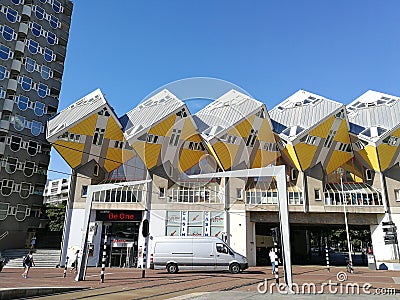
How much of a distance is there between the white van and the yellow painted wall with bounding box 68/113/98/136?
698 inches

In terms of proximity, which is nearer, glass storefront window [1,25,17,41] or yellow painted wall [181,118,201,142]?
yellow painted wall [181,118,201,142]

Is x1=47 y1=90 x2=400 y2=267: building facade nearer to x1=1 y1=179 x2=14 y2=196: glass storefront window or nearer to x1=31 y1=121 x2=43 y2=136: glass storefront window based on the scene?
x1=31 y1=121 x2=43 y2=136: glass storefront window

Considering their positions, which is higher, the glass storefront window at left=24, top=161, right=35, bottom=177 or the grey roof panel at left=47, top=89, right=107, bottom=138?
the grey roof panel at left=47, top=89, right=107, bottom=138

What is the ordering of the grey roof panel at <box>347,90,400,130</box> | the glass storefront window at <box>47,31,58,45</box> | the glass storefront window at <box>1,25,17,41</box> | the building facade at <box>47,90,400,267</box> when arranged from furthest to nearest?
the glass storefront window at <box>47,31,58,45</box>, the glass storefront window at <box>1,25,17,41</box>, the grey roof panel at <box>347,90,400,130</box>, the building facade at <box>47,90,400,267</box>

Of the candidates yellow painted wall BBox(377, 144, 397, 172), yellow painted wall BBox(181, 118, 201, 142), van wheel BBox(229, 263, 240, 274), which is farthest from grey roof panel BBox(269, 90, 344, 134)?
van wheel BBox(229, 263, 240, 274)

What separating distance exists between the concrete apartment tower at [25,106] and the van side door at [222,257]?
27.0m

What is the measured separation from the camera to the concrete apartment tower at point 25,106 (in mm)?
38438

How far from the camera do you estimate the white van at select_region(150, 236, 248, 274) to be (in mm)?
22891

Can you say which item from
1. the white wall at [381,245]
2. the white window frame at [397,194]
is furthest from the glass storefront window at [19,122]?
the white window frame at [397,194]

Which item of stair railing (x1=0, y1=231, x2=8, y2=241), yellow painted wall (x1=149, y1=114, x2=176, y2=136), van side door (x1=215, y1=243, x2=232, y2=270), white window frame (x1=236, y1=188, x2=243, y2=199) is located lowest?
van side door (x1=215, y1=243, x2=232, y2=270)

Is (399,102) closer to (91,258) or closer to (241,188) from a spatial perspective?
(241,188)

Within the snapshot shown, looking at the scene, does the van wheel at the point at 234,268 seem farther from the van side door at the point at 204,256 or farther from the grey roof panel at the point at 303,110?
the grey roof panel at the point at 303,110

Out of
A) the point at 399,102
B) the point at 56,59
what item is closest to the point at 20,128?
the point at 56,59

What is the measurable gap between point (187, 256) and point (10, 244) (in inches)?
987
